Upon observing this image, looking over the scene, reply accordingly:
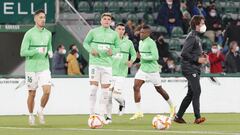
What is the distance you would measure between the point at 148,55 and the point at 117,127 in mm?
4474

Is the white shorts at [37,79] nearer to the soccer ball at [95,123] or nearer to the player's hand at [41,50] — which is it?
the player's hand at [41,50]

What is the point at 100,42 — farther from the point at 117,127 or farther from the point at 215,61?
the point at 215,61

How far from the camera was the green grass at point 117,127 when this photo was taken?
17.4 metres

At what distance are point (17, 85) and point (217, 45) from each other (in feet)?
27.7

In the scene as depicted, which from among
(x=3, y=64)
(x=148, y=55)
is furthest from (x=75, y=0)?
(x=148, y=55)

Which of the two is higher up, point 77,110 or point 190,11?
point 190,11

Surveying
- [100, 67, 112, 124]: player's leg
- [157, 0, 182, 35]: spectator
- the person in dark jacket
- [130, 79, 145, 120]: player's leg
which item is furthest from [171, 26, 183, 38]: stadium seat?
[100, 67, 112, 124]: player's leg

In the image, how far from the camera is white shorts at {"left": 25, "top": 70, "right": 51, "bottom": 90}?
20.2 meters

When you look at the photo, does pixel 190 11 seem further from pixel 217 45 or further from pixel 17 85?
pixel 17 85

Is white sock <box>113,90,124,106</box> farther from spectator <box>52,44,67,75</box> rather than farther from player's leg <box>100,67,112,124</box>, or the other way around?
spectator <box>52,44,67,75</box>

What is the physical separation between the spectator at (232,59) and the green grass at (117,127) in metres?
7.08

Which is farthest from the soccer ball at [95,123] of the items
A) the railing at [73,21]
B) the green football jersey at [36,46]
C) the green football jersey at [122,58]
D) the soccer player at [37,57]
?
the railing at [73,21]

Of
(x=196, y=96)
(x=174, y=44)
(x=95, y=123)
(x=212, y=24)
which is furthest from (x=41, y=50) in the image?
(x=212, y=24)

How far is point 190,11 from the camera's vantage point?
34.2 m
